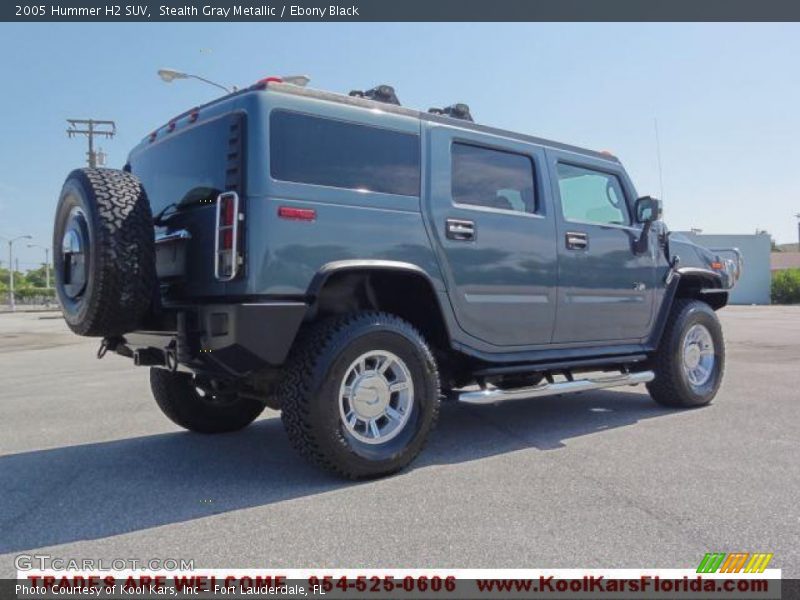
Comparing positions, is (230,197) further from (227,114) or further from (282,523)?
(282,523)

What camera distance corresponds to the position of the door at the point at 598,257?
5.12 m

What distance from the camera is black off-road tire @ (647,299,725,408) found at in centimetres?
588

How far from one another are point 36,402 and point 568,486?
5.75m

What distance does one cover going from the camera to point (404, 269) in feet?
13.1

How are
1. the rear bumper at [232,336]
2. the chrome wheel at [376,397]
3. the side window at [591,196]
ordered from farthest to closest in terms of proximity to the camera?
1. the side window at [591,196]
2. the chrome wheel at [376,397]
3. the rear bumper at [232,336]

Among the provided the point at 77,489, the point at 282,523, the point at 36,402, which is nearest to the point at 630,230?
the point at 282,523

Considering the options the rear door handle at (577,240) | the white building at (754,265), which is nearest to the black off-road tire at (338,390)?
the rear door handle at (577,240)

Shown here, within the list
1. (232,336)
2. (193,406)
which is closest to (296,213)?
(232,336)

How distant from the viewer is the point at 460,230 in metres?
4.39

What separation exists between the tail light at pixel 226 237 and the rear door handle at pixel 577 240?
274 cm

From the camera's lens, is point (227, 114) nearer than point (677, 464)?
Yes

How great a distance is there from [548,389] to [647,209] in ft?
6.84

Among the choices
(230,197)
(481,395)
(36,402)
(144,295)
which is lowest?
(36,402)

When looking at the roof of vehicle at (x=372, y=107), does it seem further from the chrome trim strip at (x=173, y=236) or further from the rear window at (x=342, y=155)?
the chrome trim strip at (x=173, y=236)
